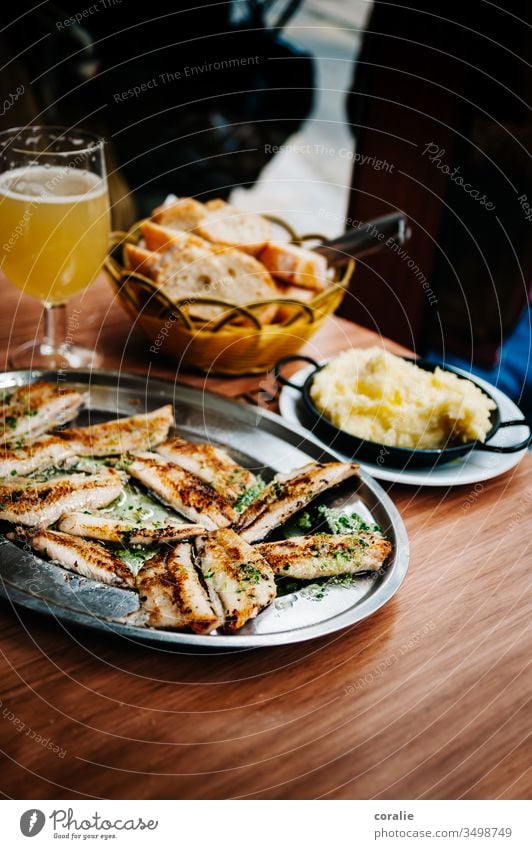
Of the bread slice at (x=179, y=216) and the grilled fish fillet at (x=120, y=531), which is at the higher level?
the bread slice at (x=179, y=216)

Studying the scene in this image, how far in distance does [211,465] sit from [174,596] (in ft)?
1.41

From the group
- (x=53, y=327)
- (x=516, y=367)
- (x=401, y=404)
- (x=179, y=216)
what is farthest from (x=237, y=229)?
(x=516, y=367)

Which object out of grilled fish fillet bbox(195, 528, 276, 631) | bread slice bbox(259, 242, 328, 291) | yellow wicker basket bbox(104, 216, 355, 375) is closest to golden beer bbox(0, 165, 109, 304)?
yellow wicker basket bbox(104, 216, 355, 375)

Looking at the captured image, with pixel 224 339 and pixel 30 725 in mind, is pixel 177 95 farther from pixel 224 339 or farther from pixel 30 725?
pixel 30 725

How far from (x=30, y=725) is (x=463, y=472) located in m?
0.99

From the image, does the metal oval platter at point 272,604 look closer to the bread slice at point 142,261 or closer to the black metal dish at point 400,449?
the black metal dish at point 400,449

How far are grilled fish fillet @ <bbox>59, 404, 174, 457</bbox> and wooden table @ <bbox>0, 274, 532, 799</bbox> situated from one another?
16.8 inches

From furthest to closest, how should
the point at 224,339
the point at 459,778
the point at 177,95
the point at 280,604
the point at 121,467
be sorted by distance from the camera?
the point at 177,95
the point at 224,339
the point at 121,467
the point at 280,604
the point at 459,778

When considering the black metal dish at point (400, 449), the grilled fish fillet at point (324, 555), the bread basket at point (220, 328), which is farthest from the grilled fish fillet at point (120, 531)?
the bread basket at point (220, 328)

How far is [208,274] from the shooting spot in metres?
2.00

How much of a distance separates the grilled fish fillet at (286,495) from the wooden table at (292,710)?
24cm

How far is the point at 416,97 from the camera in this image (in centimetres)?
341

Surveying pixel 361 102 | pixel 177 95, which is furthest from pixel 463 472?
pixel 177 95

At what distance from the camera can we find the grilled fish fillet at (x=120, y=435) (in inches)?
61.1
